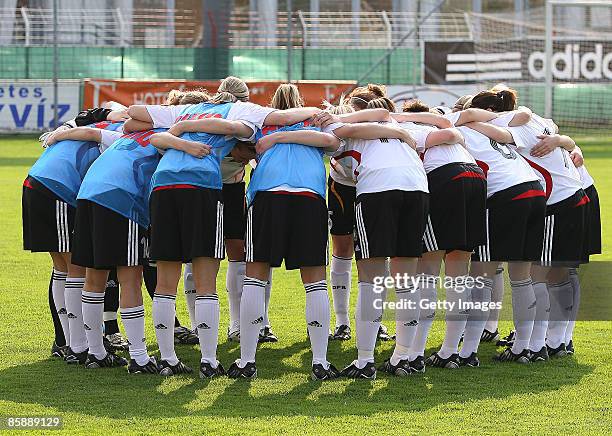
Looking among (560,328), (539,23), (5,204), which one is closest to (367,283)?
(560,328)

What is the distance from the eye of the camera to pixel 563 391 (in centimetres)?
688

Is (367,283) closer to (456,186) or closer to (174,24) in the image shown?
(456,186)

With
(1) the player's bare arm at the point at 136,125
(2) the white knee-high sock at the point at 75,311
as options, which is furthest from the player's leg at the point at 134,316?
(1) the player's bare arm at the point at 136,125

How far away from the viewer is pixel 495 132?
25.3 ft

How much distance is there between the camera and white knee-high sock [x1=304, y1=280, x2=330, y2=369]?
7035 mm

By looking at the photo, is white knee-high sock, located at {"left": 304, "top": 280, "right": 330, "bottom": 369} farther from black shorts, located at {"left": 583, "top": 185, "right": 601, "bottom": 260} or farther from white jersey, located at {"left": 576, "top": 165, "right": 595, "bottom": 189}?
white jersey, located at {"left": 576, "top": 165, "right": 595, "bottom": 189}

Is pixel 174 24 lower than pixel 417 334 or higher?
higher

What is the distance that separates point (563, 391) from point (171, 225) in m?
2.63

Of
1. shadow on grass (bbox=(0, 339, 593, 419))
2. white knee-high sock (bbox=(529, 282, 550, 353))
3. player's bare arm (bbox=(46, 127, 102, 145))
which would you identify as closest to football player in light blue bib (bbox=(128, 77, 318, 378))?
shadow on grass (bbox=(0, 339, 593, 419))

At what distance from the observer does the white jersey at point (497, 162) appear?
7.56 meters

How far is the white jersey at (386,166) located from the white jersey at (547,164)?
3.08ft

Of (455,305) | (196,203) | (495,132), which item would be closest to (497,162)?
(495,132)

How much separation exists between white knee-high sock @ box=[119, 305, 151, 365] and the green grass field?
17 cm

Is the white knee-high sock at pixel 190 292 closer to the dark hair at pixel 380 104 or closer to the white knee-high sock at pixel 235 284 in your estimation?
the white knee-high sock at pixel 235 284
